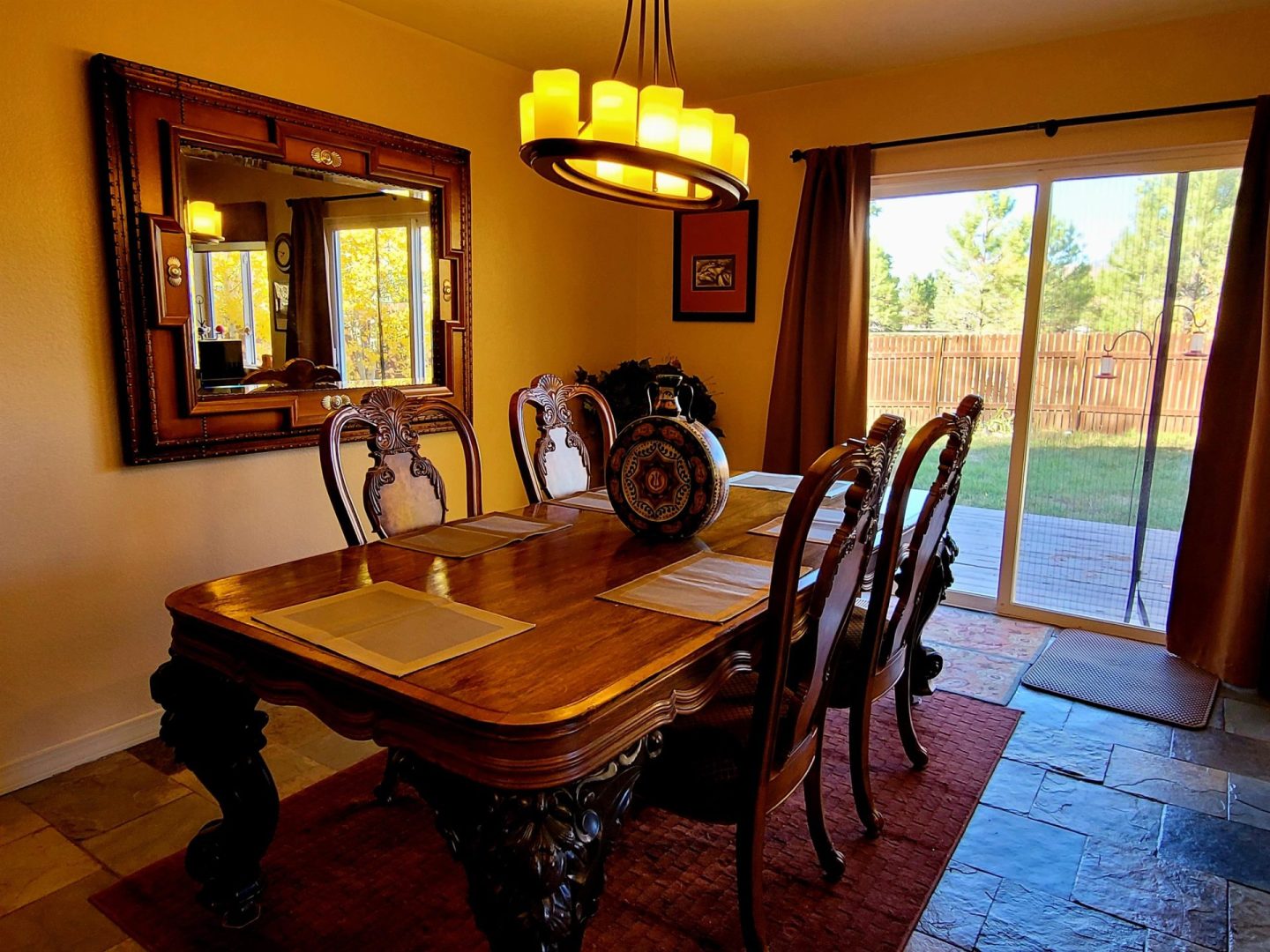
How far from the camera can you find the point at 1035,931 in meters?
1.80

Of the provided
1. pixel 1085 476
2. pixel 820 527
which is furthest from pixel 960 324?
pixel 820 527

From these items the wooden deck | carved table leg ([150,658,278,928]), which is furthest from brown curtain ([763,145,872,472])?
carved table leg ([150,658,278,928])

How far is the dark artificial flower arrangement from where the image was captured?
13.8ft

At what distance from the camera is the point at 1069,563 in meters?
3.69

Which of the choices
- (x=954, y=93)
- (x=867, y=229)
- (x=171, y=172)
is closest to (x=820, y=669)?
(x=171, y=172)

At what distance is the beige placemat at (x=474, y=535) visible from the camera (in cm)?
201

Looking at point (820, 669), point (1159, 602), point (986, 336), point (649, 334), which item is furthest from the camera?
point (649, 334)

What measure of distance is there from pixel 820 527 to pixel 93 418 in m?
2.24

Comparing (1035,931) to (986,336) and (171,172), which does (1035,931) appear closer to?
(986,336)

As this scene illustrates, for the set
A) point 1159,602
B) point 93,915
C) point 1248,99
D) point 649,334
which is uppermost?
point 1248,99

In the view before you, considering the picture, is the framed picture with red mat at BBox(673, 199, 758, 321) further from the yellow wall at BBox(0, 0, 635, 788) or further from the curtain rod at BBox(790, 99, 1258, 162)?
the yellow wall at BBox(0, 0, 635, 788)

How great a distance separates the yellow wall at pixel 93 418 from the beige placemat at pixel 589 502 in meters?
1.11

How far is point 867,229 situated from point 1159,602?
84.8 inches

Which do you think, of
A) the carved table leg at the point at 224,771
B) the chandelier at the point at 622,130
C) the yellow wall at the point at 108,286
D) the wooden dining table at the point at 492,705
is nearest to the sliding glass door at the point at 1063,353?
the yellow wall at the point at 108,286
